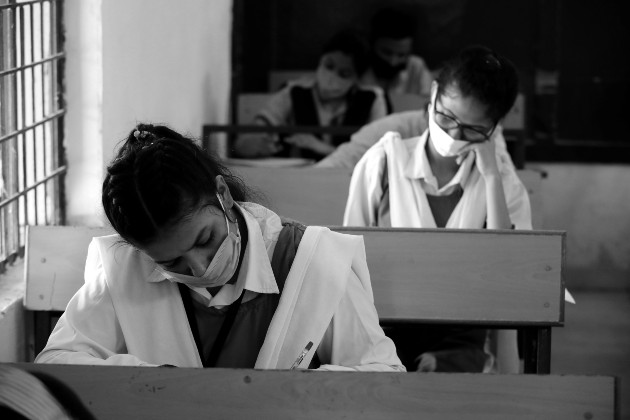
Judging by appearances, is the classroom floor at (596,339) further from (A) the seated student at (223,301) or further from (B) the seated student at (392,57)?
(A) the seated student at (223,301)

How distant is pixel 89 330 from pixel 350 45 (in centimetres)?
431

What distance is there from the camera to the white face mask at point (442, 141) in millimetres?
3027

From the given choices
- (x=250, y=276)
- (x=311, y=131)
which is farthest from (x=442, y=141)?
(x=311, y=131)

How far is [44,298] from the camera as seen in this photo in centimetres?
266

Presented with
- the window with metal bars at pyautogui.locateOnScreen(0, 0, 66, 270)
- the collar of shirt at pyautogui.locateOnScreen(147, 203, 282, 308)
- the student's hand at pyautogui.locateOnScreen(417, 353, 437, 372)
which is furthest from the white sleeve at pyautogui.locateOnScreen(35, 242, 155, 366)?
the student's hand at pyautogui.locateOnScreen(417, 353, 437, 372)

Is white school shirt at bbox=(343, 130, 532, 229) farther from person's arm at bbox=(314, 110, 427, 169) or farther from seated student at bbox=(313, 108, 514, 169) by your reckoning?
person's arm at bbox=(314, 110, 427, 169)

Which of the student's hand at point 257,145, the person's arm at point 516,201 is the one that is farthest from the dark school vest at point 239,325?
the student's hand at point 257,145

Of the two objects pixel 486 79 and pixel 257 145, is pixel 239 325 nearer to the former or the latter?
pixel 486 79

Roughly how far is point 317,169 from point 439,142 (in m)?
1.09

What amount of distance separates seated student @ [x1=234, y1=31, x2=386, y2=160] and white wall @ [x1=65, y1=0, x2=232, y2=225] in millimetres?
1387

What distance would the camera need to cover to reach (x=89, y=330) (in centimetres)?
196

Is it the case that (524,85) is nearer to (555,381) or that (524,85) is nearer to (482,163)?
(482,163)

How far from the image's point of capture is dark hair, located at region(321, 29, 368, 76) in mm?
6023

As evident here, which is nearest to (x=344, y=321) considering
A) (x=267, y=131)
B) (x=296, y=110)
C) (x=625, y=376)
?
(x=625, y=376)
